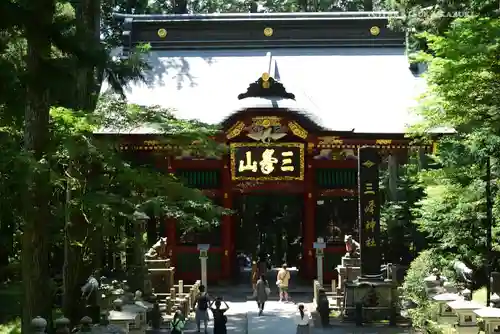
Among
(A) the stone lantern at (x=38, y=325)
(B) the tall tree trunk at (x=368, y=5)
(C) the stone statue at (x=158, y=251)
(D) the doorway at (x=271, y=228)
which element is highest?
(B) the tall tree trunk at (x=368, y=5)

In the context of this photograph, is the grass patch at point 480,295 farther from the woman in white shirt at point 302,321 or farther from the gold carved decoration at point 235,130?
the gold carved decoration at point 235,130

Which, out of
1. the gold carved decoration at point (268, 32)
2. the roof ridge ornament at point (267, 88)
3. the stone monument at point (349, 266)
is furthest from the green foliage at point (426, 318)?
the gold carved decoration at point (268, 32)

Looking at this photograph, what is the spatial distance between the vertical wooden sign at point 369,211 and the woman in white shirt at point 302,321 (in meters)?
1.51

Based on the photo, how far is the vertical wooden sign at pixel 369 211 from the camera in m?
15.3

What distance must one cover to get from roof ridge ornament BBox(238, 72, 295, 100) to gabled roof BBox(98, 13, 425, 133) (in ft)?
0.69

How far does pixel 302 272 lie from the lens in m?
21.3

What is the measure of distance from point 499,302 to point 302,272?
33.6 feet

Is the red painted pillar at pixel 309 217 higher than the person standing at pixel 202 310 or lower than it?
higher

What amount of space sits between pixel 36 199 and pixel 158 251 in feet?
30.4

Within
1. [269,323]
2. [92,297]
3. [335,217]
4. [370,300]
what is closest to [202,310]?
[269,323]

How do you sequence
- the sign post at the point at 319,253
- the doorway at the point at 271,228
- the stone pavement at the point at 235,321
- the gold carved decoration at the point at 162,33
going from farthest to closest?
the gold carved decoration at the point at 162,33 → the doorway at the point at 271,228 → the sign post at the point at 319,253 → the stone pavement at the point at 235,321

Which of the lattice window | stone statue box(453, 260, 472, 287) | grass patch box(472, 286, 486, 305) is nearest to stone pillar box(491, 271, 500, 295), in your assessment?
grass patch box(472, 286, 486, 305)

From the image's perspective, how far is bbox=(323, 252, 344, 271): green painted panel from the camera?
20.6m

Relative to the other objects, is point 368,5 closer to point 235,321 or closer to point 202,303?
point 235,321
